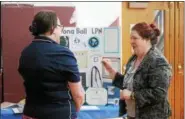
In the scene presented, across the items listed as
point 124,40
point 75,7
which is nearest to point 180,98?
point 124,40

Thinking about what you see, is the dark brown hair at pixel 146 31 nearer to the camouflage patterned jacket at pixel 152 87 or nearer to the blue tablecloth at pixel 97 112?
the camouflage patterned jacket at pixel 152 87

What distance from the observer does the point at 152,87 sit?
1.87 m

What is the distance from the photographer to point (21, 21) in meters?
2.99

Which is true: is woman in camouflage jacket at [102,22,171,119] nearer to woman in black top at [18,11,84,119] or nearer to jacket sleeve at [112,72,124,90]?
jacket sleeve at [112,72,124,90]

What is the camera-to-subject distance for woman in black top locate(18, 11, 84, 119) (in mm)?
1626

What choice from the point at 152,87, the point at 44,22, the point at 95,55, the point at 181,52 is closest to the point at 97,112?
the point at 95,55

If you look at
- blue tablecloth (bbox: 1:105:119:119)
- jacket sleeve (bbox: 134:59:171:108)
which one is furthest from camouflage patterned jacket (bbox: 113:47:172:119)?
blue tablecloth (bbox: 1:105:119:119)

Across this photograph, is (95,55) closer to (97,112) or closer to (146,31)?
(97,112)

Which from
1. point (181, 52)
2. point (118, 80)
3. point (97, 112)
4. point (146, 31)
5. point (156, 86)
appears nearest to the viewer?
point (156, 86)

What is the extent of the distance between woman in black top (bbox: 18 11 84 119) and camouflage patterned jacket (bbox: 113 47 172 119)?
382 millimetres

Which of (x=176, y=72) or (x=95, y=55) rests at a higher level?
(x=95, y=55)

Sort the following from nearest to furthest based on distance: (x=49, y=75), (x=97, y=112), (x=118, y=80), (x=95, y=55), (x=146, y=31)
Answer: (x=49, y=75), (x=146, y=31), (x=118, y=80), (x=97, y=112), (x=95, y=55)

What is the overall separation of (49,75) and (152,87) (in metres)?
0.59

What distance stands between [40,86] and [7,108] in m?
1.38
